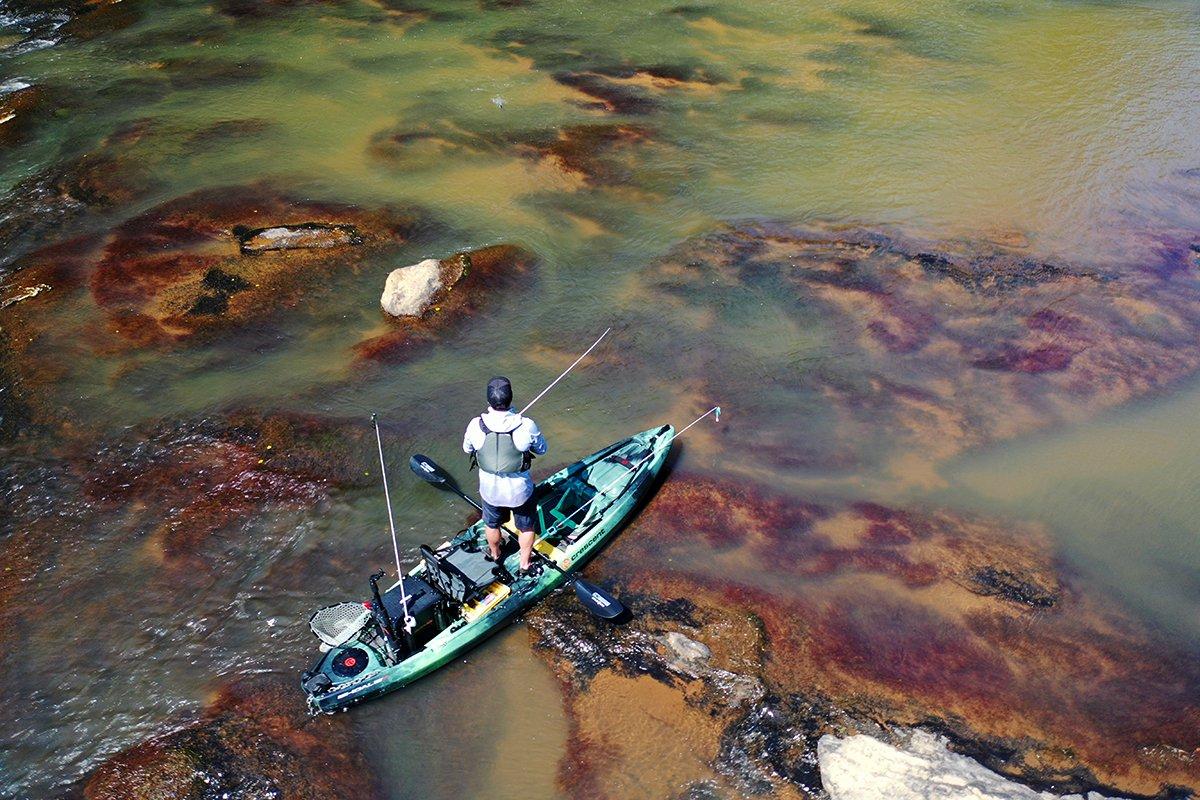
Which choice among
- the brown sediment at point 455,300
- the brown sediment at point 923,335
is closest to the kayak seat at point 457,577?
the brown sediment at point 923,335

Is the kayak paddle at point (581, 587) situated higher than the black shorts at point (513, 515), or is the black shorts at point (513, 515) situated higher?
the black shorts at point (513, 515)

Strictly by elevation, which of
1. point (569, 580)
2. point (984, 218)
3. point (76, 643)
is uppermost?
point (984, 218)

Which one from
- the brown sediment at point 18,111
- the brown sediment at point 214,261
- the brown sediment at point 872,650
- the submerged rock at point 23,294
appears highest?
the brown sediment at point 18,111

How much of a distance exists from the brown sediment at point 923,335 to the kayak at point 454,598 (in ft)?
6.92

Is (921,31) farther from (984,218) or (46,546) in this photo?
(46,546)

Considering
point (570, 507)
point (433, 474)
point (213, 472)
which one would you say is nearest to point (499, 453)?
point (570, 507)

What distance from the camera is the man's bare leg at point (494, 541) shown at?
26.5ft

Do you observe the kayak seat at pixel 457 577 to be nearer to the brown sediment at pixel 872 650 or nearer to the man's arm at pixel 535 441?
the brown sediment at pixel 872 650

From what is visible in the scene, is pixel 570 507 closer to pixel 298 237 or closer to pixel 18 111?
pixel 298 237

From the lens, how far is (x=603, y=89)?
17.3m

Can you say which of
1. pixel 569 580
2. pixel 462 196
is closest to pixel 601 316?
pixel 462 196

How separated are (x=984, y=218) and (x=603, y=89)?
738cm

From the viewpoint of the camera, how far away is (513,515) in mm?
8000

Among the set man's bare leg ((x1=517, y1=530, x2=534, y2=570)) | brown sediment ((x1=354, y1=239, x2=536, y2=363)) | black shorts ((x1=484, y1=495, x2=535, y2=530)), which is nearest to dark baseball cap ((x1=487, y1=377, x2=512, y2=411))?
black shorts ((x1=484, y1=495, x2=535, y2=530))
